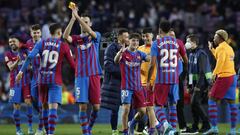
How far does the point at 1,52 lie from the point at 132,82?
13.0 meters

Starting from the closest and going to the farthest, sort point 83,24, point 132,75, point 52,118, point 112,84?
point 83,24, point 52,118, point 132,75, point 112,84

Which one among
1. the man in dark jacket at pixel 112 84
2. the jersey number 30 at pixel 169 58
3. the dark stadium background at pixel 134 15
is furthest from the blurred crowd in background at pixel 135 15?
the jersey number 30 at pixel 169 58

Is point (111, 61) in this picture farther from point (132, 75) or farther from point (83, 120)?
point (83, 120)

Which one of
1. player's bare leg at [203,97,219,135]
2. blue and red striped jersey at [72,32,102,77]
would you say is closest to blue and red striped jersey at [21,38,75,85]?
blue and red striped jersey at [72,32,102,77]

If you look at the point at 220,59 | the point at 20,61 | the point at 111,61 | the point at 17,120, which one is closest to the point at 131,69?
the point at 111,61

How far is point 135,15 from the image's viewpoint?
2753cm

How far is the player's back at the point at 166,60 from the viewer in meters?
12.7

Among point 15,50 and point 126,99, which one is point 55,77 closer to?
point 126,99

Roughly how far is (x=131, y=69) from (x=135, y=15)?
47.5 ft

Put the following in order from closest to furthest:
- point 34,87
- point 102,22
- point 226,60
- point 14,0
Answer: point 226,60 < point 34,87 < point 102,22 < point 14,0

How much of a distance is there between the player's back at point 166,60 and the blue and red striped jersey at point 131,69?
54 centimetres

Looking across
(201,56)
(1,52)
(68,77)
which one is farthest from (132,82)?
(1,52)

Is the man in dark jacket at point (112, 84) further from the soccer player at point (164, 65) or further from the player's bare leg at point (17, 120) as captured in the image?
the player's bare leg at point (17, 120)

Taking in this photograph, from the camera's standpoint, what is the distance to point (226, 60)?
46.4 ft
